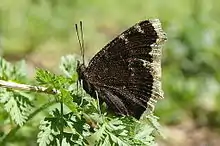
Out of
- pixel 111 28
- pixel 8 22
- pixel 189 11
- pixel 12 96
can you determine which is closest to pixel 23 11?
pixel 8 22

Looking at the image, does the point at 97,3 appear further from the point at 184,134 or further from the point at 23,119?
the point at 23,119

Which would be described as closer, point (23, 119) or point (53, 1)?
point (23, 119)

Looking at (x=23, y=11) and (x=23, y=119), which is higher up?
(x=23, y=11)

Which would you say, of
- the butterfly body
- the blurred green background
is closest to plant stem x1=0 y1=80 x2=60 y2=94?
the butterfly body

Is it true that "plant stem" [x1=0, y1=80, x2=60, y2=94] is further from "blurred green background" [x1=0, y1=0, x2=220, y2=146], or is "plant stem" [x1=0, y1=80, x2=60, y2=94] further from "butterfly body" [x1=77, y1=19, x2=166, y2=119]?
"blurred green background" [x1=0, y1=0, x2=220, y2=146]

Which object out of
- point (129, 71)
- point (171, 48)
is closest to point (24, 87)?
point (129, 71)

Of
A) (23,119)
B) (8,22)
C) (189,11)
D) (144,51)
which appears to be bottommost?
(23,119)
